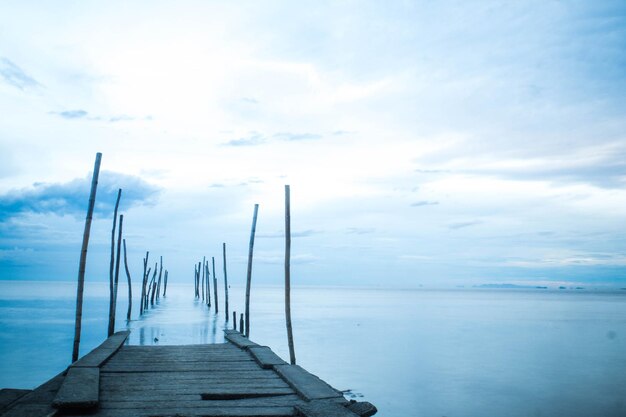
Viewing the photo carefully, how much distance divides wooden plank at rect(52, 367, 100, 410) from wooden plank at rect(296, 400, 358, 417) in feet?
6.10

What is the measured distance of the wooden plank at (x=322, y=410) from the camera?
4.19 metres

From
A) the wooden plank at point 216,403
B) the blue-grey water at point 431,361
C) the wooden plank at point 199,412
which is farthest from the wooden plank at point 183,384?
the blue-grey water at point 431,361

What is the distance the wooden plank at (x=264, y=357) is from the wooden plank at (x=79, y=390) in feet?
7.11

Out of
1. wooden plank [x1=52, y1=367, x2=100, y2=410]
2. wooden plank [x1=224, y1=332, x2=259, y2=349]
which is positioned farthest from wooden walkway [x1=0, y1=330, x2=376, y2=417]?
wooden plank [x1=224, y1=332, x2=259, y2=349]

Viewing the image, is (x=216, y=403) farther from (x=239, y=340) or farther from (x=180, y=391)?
(x=239, y=340)

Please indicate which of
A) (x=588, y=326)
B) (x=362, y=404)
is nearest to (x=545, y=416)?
(x=362, y=404)

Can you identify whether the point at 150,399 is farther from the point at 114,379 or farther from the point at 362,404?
the point at 362,404

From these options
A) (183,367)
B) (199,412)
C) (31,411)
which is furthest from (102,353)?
(199,412)

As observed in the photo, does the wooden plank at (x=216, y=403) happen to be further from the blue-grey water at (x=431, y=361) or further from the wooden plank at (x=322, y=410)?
the blue-grey water at (x=431, y=361)

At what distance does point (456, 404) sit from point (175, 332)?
536 inches

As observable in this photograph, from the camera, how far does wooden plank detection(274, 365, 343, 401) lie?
16.4 feet

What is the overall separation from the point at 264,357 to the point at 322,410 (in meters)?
3.24

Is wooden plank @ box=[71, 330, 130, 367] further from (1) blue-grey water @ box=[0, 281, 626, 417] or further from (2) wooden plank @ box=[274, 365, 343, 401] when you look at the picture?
(1) blue-grey water @ box=[0, 281, 626, 417]

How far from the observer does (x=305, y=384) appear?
17.9 ft
